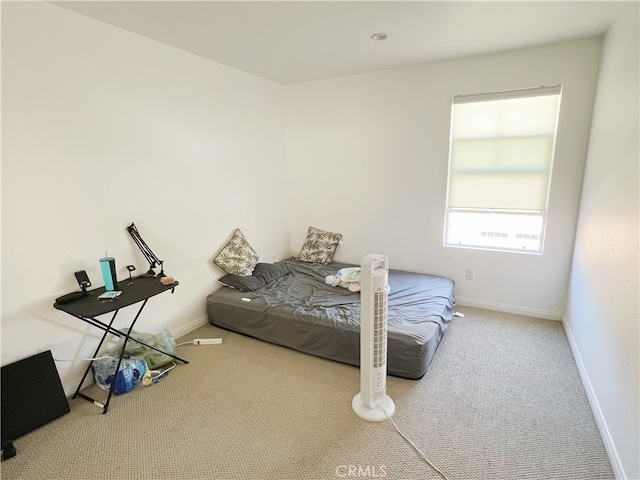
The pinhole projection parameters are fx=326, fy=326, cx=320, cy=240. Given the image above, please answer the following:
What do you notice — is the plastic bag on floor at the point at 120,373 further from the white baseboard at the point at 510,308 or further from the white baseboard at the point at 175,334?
the white baseboard at the point at 510,308

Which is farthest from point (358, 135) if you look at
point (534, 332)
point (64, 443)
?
point (64, 443)

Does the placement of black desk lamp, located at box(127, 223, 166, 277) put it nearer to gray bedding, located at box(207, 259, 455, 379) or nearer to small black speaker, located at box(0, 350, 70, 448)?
gray bedding, located at box(207, 259, 455, 379)

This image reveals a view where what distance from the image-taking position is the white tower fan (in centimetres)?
183

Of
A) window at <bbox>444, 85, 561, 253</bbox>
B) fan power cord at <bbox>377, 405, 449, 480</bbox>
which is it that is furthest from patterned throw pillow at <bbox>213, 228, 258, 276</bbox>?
window at <bbox>444, 85, 561, 253</bbox>

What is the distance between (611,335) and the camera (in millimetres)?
1828

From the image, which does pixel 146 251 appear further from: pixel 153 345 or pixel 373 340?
pixel 373 340

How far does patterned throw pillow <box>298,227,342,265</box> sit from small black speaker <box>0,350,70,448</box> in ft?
8.69

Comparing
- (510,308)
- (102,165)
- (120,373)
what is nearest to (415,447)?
(120,373)

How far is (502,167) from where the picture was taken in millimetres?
3178

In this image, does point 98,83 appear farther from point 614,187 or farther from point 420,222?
point 614,187

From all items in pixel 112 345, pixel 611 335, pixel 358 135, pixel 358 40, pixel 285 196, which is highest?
pixel 358 40

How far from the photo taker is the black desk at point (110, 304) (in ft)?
6.50

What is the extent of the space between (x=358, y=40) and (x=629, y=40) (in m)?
1.75

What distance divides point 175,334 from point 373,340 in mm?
1979
